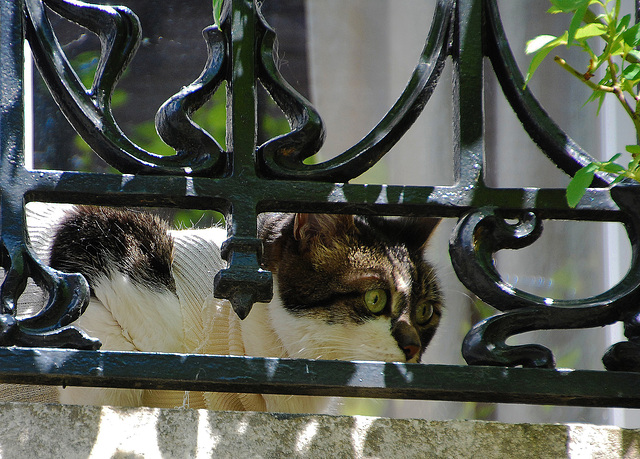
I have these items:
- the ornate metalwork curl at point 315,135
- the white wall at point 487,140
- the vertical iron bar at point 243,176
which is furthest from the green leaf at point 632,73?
the white wall at point 487,140

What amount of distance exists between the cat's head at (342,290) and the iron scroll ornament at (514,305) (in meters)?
0.98

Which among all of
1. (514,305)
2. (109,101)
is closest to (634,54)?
(514,305)

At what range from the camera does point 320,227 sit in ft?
7.18

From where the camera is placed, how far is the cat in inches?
74.9

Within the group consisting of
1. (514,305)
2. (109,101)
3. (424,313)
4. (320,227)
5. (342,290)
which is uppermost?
(109,101)

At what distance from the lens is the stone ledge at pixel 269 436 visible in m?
0.93

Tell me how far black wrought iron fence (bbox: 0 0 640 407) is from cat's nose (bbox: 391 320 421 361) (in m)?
0.98

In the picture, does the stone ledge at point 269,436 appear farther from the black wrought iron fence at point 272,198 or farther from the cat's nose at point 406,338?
the cat's nose at point 406,338

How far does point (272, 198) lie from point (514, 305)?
0.37 m

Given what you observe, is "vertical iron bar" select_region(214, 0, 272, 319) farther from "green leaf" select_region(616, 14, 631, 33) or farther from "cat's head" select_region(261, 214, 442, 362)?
"cat's head" select_region(261, 214, 442, 362)

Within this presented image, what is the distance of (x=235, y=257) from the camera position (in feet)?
3.42

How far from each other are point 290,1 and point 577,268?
4.98 feet

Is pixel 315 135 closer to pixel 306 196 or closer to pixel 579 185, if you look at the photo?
pixel 306 196

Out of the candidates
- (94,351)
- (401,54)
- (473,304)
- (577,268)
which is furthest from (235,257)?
(401,54)
